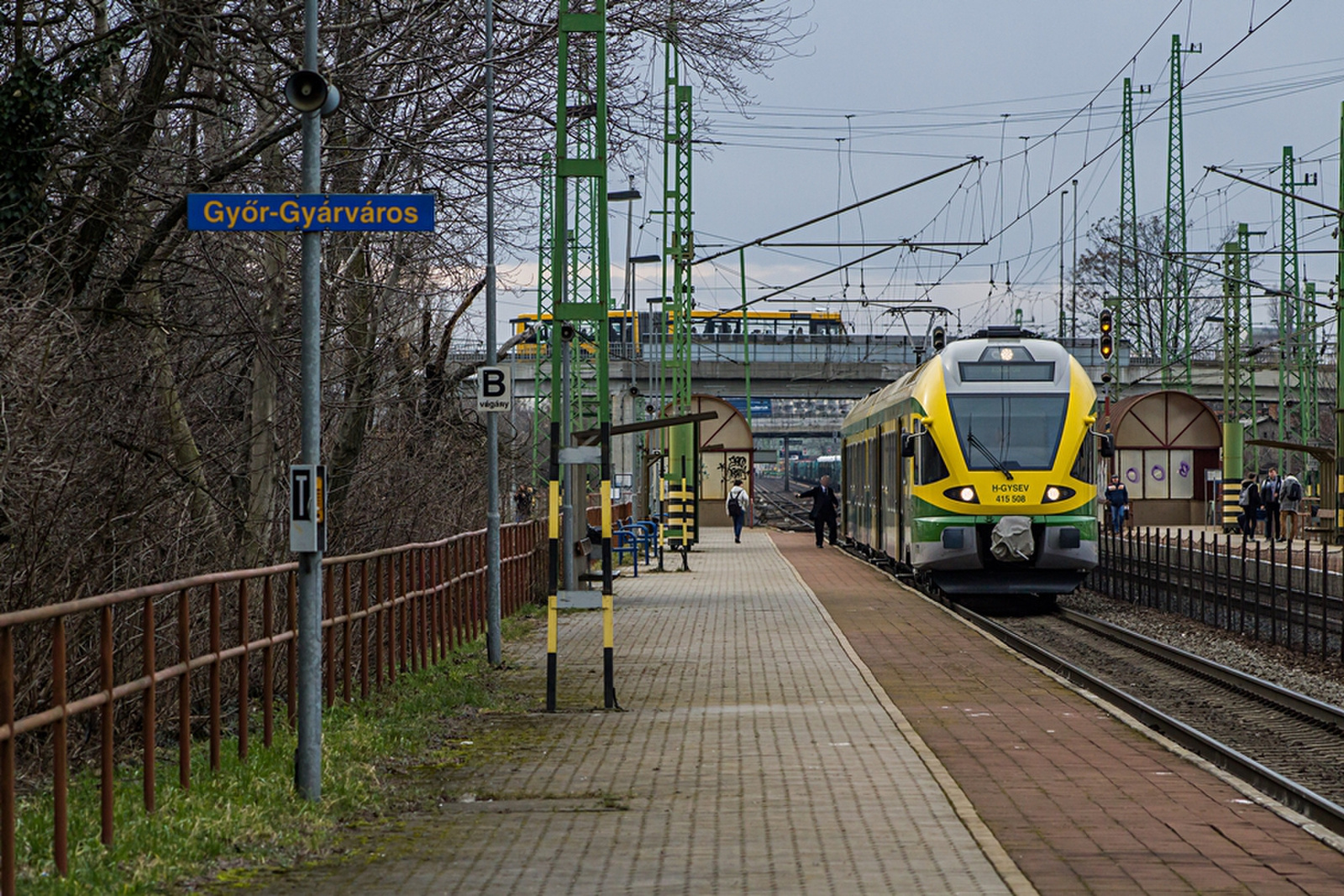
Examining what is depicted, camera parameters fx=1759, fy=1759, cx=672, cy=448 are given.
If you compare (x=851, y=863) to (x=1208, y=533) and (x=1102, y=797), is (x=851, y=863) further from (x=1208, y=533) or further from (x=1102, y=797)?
(x=1208, y=533)

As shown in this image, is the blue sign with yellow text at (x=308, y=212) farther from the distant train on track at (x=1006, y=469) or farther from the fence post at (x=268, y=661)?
the distant train on track at (x=1006, y=469)

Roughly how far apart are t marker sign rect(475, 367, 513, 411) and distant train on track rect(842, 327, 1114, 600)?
27.6 ft

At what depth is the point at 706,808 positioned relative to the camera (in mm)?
8656

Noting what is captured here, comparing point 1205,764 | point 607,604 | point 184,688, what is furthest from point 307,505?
point 1205,764

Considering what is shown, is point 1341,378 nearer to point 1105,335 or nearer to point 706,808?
point 1105,335

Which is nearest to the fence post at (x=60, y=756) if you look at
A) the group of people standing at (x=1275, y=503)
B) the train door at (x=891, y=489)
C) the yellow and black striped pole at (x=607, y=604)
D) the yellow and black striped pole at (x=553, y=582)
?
the yellow and black striped pole at (x=553, y=582)

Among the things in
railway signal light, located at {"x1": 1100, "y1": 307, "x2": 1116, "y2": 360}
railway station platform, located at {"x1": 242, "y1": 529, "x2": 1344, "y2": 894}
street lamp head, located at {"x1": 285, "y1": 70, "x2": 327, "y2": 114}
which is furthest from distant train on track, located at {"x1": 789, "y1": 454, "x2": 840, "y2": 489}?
street lamp head, located at {"x1": 285, "y1": 70, "x2": 327, "y2": 114}

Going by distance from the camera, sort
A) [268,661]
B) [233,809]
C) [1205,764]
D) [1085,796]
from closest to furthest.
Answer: [233,809] < [1085,796] < [268,661] < [1205,764]

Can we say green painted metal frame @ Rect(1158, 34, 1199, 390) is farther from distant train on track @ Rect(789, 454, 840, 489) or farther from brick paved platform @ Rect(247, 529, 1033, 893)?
brick paved platform @ Rect(247, 529, 1033, 893)

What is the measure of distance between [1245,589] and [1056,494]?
2.59 m

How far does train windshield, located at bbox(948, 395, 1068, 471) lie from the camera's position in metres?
22.8

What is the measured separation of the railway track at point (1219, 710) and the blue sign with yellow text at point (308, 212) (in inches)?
218

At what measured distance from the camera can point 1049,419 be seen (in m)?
23.0

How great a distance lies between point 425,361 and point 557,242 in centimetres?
642
